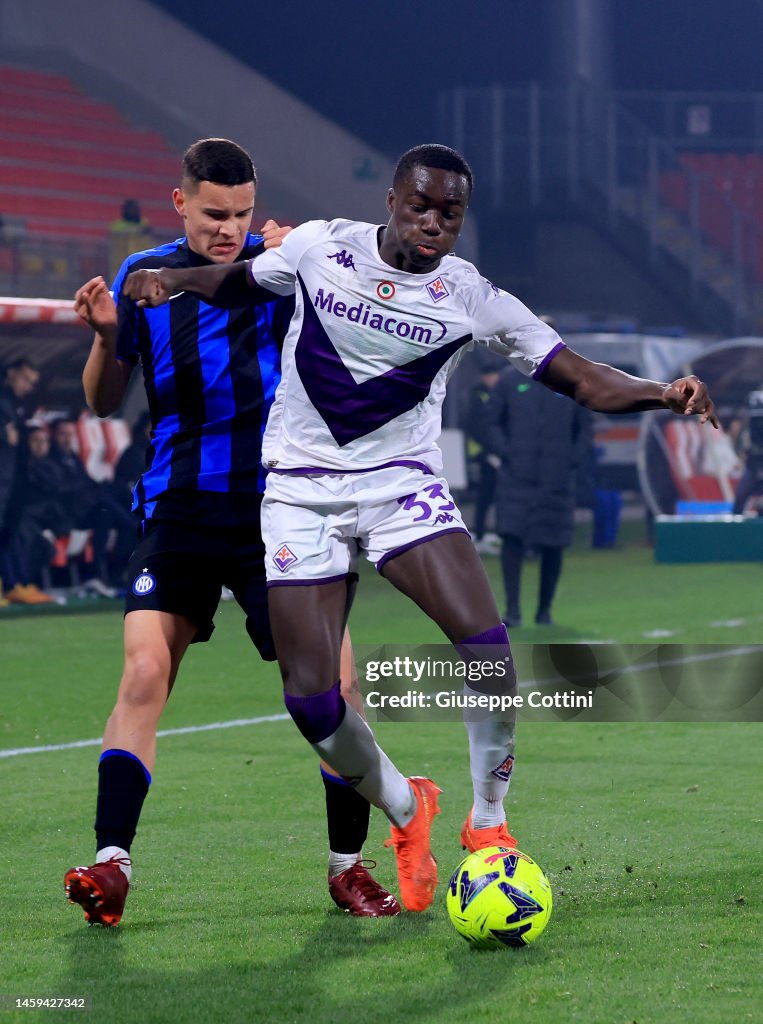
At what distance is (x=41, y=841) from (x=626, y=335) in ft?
62.3

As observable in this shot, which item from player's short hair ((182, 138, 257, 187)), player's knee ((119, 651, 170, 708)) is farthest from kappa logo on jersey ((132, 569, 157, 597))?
player's short hair ((182, 138, 257, 187))

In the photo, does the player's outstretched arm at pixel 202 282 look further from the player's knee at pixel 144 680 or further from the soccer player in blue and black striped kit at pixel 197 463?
the player's knee at pixel 144 680

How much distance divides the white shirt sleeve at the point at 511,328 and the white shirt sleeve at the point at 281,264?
433 mm

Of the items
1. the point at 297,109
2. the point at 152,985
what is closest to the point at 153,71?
the point at 297,109

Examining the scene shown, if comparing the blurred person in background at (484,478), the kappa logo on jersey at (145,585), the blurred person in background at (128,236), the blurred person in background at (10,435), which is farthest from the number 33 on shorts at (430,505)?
the blurred person in background at (128,236)

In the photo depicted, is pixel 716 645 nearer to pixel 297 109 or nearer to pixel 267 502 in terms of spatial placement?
pixel 267 502

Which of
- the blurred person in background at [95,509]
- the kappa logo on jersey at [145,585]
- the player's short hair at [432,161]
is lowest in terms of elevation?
the blurred person in background at [95,509]

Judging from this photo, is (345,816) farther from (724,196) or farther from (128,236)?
(724,196)

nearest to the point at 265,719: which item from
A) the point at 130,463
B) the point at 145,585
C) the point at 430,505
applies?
the point at 145,585

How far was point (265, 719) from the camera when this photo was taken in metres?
8.05

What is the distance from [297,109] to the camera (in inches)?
1053

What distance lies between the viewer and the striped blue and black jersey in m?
4.60

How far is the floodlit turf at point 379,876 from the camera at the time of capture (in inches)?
143

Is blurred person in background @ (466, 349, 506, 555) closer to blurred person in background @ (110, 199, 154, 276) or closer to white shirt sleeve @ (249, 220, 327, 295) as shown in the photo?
blurred person in background @ (110, 199, 154, 276)
